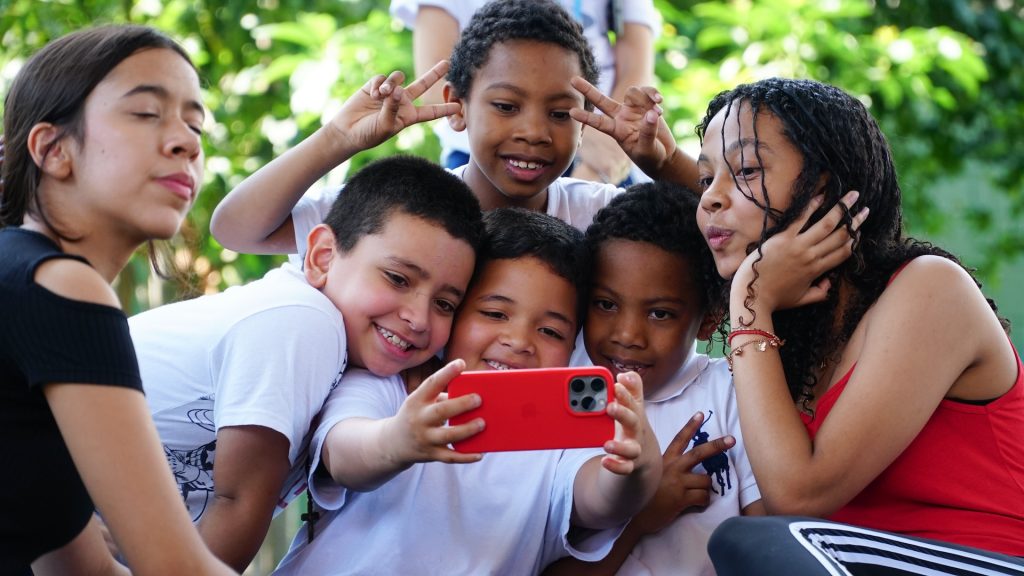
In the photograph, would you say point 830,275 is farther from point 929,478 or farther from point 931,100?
point 931,100

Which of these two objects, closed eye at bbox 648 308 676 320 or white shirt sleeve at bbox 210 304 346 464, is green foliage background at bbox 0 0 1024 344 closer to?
white shirt sleeve at bbox 210 304 346 464

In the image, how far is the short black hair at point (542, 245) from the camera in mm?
2447

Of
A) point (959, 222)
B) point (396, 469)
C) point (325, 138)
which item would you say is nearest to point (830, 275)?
point (396, 469)

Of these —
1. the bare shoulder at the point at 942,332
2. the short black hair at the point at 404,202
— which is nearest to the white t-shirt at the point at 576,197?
the short black hair at the point at 404,202

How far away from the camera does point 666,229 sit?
Answer: 255 centimetres

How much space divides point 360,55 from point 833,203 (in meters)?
2.49

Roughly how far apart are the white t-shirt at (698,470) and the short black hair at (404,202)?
0.58m

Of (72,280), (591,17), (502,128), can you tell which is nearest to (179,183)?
(72,280)

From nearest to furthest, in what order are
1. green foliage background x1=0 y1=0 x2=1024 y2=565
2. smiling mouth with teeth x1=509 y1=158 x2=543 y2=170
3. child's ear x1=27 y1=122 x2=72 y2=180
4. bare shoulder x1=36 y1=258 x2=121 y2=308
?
bare shoulder x1=36 y1=258 x2=121 y2=308
child's ear x1=27 y1=122 x2=72 y2=180
smiling mouth with teeth x1=509 y1=158 x2=543 y2=170
green foliage background x1=0 y1=0 x2=1024 y2=565

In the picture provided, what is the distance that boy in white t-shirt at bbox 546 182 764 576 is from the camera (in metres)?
2.31

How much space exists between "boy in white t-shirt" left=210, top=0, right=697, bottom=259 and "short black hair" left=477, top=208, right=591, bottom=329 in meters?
0.33

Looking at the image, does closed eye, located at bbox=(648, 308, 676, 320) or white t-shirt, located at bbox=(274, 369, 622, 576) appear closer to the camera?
white t-shirt, located at bbox=(274, 369, 622, 576)

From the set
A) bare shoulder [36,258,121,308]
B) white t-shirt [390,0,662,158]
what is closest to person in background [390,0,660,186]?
white t-shirt [390,0,662,158]

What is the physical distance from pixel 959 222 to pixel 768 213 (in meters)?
6.02
